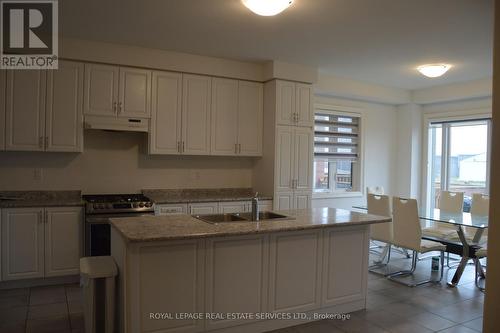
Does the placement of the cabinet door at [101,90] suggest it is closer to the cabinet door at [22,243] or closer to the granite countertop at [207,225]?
the cabinet door at [22,243]

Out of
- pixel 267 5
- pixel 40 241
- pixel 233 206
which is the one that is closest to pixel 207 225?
pixel 267 5

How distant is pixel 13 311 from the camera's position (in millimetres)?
3400

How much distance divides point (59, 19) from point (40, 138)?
1.28m

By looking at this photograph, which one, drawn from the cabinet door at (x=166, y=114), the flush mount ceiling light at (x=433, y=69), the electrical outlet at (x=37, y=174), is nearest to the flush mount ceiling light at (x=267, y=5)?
the cabinet door at (x=166, y=114)

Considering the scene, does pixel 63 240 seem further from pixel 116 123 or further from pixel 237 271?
pixel 237 271

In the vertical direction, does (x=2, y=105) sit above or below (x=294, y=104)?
below

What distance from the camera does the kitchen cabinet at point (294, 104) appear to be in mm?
5121

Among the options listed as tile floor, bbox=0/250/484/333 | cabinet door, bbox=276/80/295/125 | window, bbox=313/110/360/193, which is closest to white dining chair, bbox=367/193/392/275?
tile floor, bbox=0/250/484/333

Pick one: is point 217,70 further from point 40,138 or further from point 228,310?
point 228,310

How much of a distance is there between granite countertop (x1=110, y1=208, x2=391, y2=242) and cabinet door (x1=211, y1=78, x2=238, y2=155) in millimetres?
1869

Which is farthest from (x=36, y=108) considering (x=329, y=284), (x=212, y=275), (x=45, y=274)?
(x=329, y=284)

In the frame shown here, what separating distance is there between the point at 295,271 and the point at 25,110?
3252 mm

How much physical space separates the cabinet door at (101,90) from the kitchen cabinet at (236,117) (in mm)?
1237

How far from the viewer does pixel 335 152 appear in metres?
6.53
